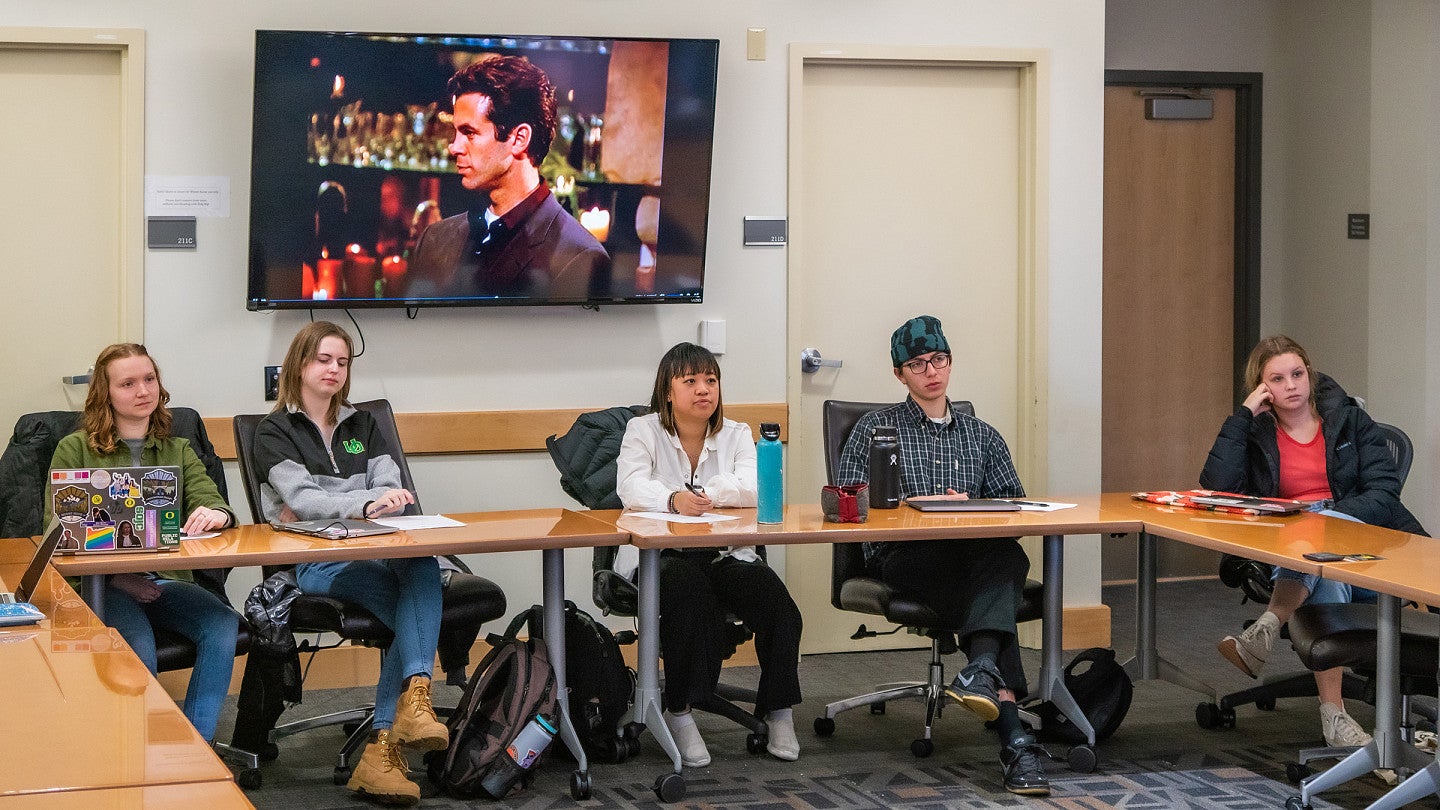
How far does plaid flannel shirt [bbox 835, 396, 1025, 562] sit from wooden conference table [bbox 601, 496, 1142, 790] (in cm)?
27

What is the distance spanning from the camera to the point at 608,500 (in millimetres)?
4051

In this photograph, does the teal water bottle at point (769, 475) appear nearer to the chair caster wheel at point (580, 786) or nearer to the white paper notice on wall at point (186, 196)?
the chair caster wheel at point (580, 786)

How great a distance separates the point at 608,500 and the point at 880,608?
805 mm

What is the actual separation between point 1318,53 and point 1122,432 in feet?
5.74

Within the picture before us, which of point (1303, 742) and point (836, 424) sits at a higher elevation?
point (836, 424)

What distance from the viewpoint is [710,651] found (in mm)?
3734

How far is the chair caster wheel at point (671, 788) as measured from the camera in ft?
11.3

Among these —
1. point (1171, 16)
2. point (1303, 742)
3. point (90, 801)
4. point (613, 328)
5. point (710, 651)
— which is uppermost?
point (1171, 16)

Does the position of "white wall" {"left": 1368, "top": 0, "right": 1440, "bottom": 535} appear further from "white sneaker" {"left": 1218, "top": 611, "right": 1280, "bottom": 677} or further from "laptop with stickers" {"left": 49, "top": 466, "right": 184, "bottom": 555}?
"laptop with stickers" {"left": 49, "top": 466, "right": 184, "bottom": 555}

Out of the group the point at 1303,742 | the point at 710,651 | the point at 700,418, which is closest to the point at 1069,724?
the point at 1303,742

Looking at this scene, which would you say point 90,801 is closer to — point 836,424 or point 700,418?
point 700,418

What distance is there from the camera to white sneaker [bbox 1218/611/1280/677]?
12.5 ft

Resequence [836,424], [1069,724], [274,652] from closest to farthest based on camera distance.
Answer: [274,652] → [1069,724] → [836,424]

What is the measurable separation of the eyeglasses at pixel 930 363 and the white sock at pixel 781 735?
1.01 meters
